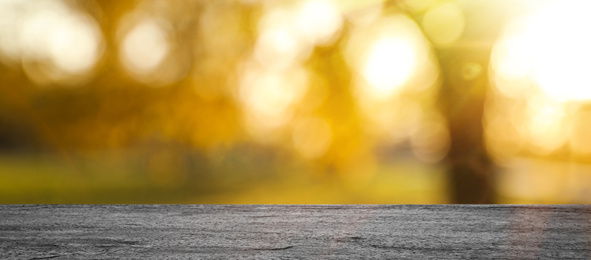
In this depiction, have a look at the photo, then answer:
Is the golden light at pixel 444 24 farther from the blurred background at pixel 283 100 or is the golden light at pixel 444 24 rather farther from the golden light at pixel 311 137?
the golden light at pixel 311 137

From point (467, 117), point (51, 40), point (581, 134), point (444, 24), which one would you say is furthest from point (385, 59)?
point (51, 40)

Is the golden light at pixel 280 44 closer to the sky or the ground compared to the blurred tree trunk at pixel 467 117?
closer to the sky

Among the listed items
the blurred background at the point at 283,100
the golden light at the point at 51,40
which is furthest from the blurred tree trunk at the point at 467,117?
the golden light at the point at 51,40

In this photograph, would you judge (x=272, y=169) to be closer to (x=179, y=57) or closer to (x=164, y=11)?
(x=179, y=57)

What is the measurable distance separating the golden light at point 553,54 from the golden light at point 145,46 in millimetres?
1350

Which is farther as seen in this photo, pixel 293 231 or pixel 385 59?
pixel 385 59

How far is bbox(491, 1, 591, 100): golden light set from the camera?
200cm

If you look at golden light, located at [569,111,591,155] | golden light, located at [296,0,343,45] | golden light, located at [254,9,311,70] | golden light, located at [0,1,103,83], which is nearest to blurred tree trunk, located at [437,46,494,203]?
golden light, located at [569,111,591,155]

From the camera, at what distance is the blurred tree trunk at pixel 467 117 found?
2.05 m

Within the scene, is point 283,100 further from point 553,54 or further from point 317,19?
point 553,54

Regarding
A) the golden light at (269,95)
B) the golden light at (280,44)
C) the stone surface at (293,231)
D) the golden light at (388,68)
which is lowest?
the stone surface at (293,231)

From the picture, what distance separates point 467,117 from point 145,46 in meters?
1.34

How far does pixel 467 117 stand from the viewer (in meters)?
2.06

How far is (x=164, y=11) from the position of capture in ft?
6.68
